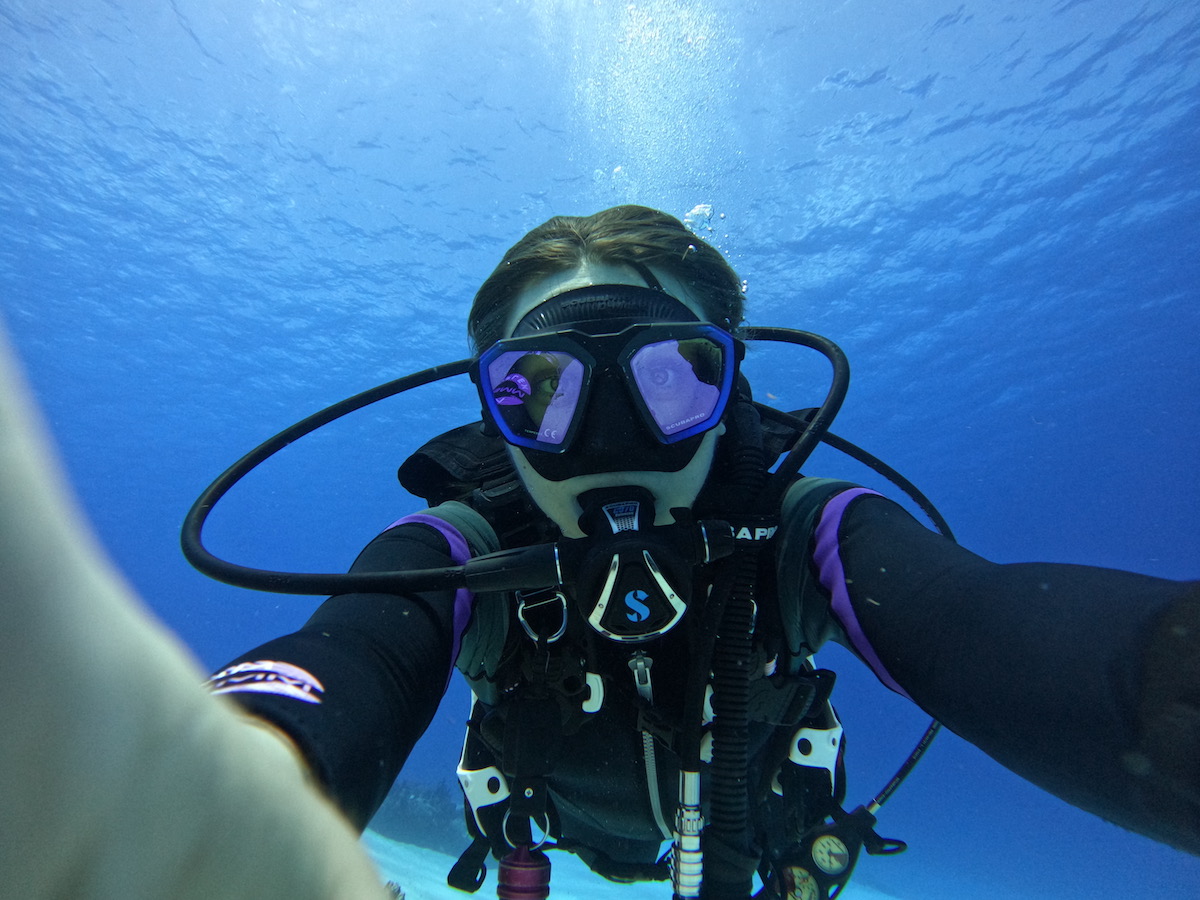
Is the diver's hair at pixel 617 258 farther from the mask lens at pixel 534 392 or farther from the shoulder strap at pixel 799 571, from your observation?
the shoulder strap at pixel 799 571

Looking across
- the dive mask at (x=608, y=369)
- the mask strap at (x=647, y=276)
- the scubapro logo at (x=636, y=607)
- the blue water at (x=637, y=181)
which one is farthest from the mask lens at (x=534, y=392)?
the blue water at (x=637, y=181)

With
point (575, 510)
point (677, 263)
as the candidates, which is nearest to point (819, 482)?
point (575, 510)

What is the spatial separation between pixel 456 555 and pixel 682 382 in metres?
1.29

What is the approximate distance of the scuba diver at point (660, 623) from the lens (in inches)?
53.1

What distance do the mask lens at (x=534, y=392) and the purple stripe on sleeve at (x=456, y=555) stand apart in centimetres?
51

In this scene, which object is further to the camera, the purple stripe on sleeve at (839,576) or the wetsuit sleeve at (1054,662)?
the purple stripe on sleeve at (839,576)

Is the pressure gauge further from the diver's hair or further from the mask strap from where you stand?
the mask strap

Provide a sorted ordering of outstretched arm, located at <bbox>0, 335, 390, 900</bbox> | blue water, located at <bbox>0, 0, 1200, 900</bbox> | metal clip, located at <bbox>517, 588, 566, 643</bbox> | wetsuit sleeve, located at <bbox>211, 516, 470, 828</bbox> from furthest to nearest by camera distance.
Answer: blue water, located at <bbox>0, 0, 1200, 900</bbox>
metal clip, located at <bbox>517, 588, 566, 643</bbox>
wetsuit sleeve, located at <bbox>211, 516, 470, 828</bbox>
outstretched arm, located at <bbox>0, 335, 390, 900</bbox>

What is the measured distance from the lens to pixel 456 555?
2.40 metres

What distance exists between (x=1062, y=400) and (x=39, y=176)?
44.4 m

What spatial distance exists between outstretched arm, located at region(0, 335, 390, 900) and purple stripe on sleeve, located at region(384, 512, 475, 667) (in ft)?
5.05

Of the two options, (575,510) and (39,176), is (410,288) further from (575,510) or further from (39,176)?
(575,510)

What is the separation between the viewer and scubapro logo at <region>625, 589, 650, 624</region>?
6.94 ft

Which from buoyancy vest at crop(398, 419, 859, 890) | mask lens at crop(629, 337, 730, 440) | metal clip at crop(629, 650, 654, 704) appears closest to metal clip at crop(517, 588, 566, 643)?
buoyancy vest at crop(398, 419, 859, 890)
